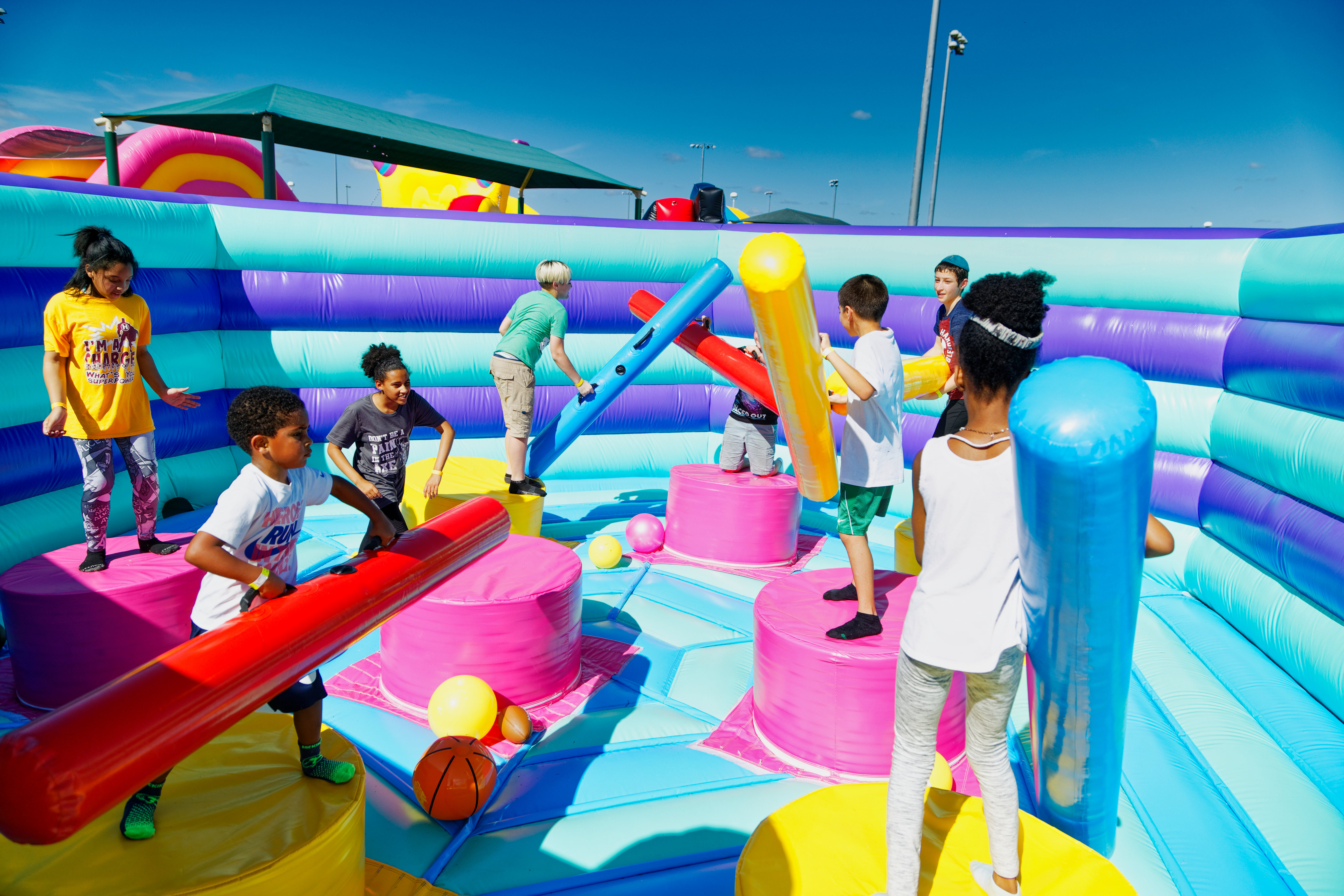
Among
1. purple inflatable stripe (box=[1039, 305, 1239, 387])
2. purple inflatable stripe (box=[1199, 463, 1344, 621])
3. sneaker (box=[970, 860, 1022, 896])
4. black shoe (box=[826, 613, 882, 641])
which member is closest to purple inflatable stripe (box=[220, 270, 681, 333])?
purple inflatable stripe (box=[1039, 305, 1239, 387])

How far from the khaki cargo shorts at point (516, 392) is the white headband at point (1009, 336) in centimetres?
316

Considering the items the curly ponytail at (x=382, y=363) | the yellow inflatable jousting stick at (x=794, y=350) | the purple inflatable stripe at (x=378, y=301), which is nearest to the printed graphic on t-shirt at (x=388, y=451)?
the curly ponytail at (x=382, y=363)

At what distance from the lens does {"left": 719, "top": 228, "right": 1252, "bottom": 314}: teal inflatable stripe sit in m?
4.32

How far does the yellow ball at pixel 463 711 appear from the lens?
268 centimetres

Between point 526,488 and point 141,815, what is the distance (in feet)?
9.62

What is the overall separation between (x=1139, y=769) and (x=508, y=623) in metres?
2.18

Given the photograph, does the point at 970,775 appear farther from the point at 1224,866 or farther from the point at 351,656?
the point at 351,656

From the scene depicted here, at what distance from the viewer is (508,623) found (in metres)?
2.92

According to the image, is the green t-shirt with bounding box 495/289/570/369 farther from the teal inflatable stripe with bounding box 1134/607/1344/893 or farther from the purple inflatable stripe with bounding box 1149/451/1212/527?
the purple inflatable stripe with bounding box 1149/451/1212/527

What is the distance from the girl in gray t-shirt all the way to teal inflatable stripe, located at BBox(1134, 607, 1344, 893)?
3.08 m

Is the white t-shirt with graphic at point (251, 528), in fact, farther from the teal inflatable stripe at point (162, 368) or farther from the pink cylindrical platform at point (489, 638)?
the teal inflatable stripe at point (162, 368)

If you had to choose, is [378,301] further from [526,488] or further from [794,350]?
[794,350]

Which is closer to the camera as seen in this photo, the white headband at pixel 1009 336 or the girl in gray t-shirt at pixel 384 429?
the white headband at pixel 1009 336

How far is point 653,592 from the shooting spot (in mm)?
4219
